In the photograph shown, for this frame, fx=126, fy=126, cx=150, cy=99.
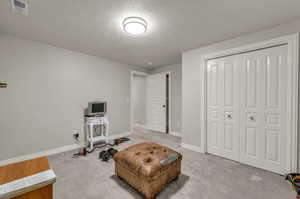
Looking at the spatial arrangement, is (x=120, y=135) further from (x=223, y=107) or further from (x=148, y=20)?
(x=148, y=20)

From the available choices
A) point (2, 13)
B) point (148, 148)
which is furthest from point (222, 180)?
point (2, 13)

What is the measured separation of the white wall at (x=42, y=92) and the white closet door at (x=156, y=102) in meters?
1.88

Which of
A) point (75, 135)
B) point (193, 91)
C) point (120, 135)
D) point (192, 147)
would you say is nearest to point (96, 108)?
point (75, 135)

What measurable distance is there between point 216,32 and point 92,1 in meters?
2.02

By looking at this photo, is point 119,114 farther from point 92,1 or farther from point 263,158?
point 263,158

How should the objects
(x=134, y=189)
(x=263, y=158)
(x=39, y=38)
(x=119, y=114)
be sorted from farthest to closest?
(x=119, y=114) < (x=39, y=38) < (x=263, y=158) < (x=134, y=189)

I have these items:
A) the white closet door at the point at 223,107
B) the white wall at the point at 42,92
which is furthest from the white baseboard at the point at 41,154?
the white closet door at the point at 223,107

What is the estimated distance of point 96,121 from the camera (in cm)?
313

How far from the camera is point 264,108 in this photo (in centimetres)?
218

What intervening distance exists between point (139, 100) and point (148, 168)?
14.0 feet

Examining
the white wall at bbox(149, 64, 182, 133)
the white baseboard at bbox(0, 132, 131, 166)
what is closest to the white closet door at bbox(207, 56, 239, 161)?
the white wall at bbox(149, 64, 182, 133)

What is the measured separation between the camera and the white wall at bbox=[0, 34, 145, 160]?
231cm

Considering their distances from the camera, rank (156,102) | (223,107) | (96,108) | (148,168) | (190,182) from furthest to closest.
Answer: (156,102), (96,108), (223,107), (190,182), (148,168)

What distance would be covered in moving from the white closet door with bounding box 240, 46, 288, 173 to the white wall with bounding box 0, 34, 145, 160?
3434 millimetres
